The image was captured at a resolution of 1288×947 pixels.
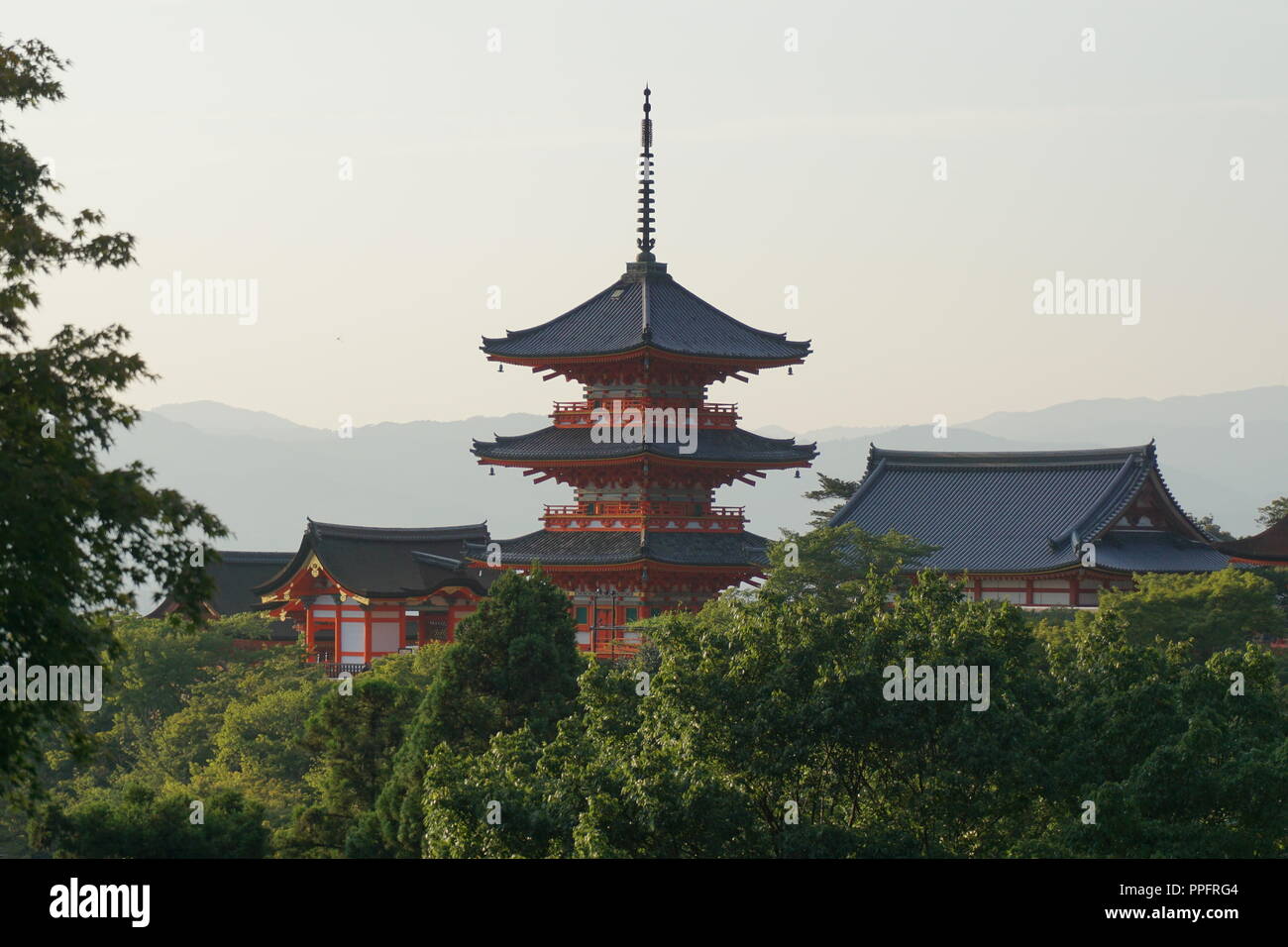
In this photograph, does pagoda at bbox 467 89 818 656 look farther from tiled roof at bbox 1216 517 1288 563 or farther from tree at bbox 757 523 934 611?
tiled roof at bbox 1216 517 1288 563

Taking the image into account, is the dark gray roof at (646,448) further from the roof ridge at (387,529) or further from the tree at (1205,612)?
the tree at (1205,612)

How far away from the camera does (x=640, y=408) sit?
46.9 meters

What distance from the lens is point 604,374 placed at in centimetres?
4747

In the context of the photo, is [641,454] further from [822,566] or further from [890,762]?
[890,762]

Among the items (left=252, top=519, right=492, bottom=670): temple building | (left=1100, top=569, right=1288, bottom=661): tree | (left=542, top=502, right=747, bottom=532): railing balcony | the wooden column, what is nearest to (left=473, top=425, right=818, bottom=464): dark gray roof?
(left=542, top=502, right=747, bottom=532): railing balcony

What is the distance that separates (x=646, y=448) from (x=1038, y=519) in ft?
38.1

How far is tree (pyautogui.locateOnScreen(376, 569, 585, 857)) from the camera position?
95.6ft

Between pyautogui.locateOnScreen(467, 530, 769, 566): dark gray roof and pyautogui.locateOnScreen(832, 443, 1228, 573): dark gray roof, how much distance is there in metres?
4.44

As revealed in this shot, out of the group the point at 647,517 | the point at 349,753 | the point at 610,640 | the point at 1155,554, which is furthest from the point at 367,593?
the point at 1155,554

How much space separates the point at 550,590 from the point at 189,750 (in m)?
17.1

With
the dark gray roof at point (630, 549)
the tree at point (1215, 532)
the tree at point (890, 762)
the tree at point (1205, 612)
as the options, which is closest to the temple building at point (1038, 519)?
the dark gray roof at point (630, 549)

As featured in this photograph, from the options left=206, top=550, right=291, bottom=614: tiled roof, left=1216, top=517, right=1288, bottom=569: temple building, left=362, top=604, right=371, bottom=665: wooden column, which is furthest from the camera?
left=206, top=550, right=291, bottom=614: tiled roof
